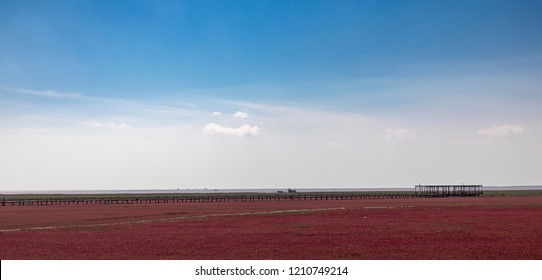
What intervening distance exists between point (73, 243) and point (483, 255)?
754 inches

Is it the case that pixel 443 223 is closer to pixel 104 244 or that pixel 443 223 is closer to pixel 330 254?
pixel 330 254

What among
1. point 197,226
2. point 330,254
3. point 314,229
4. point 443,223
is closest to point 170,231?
point 197,226

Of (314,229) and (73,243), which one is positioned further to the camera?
(314,229)

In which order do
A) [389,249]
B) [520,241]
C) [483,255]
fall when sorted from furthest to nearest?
[520,241] → [389,249] → [483,255]

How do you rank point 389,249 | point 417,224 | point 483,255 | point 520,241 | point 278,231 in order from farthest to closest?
point 417,224
point 278,231
point 520,241
point 389,249
point 483,255

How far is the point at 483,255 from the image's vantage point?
76.2 feet

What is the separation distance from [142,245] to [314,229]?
1181cm

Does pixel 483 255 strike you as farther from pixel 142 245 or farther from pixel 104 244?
pixel 104 244

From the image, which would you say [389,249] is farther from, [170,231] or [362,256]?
[170,231]

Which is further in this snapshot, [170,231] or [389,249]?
[170,231]

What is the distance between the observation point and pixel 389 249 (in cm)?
2534

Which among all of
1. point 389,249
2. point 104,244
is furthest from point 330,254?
point 104,244
